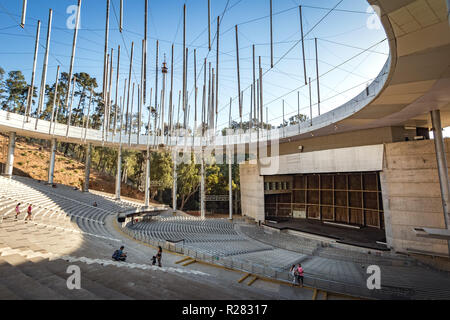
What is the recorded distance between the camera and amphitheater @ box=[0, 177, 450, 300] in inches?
204

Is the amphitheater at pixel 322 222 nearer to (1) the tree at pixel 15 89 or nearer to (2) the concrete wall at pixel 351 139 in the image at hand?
(2) the concrete wall at pixel 351 139

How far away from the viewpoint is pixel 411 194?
49.2ft

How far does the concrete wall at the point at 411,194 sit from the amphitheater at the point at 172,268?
157cm

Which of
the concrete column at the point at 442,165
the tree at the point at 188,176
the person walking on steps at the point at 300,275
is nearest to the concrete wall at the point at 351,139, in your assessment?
the concrete column at the point at 442,165

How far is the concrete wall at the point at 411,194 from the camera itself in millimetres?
14227

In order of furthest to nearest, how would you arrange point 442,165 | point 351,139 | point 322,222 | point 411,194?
point 322,222 < point 351,139 < point 411,194 < point 442,165

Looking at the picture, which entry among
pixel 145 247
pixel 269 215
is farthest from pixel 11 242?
pixel 269 215

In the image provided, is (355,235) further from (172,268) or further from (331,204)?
(172,268)

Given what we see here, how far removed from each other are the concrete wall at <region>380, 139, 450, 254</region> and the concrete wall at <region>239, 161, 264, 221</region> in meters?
13.2

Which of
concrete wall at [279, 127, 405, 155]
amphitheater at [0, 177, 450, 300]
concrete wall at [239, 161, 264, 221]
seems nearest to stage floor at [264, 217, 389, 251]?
amphitheater at [0, 177, 450, 300]

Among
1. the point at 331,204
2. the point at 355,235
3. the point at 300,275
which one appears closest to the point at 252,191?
the point at 331,204

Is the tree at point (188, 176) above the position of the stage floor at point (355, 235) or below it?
above

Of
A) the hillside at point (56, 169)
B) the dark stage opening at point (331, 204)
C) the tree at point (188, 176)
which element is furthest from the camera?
the tree at point (188, 176)

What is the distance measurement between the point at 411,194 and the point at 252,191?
16.6m
